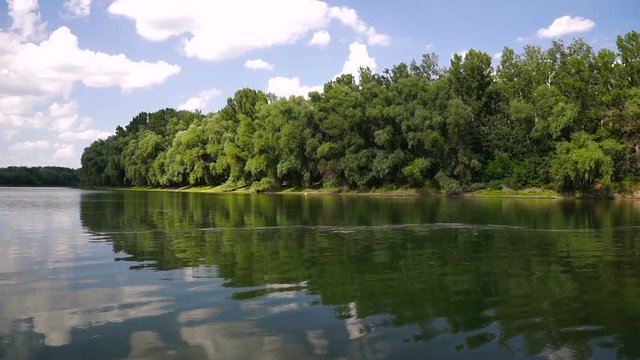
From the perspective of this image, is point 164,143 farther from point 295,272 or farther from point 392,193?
point 295,272

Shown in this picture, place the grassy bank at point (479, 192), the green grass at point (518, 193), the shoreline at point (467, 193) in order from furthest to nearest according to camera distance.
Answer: the green grass at point (518, 193) < the shoreline at point (467, 193) < the grassy bank at point (479, 192)

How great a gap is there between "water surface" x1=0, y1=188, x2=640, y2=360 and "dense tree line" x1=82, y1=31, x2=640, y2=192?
53.5 m

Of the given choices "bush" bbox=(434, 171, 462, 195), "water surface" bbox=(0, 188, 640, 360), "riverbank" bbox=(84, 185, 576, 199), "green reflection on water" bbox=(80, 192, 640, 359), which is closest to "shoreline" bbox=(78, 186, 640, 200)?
"riverbank" bbox=(84, 185, 576, 199)

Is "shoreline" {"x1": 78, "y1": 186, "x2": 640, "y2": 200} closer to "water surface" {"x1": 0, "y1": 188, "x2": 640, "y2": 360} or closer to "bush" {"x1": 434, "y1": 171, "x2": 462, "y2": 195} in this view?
"bush" {"x1": 434, "y1": 171, "x2": 462, "y2": 195}

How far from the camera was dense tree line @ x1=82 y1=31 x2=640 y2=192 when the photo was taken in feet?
261

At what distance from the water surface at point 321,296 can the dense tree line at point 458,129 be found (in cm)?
5354

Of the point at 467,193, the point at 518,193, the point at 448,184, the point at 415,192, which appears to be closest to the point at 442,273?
the point at 518,193

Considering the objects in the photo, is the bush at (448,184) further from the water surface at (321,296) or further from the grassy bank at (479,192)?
the water surface at (321,296)

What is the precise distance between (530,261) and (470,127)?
243ft

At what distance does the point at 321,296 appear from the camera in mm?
15906

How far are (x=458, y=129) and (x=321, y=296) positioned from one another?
252 ft

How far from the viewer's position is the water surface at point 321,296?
37.4ft

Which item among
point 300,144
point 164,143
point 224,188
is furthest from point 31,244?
point 164,143

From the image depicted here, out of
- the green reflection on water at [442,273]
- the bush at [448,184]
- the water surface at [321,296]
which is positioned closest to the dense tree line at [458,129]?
the bush at [448,184]
